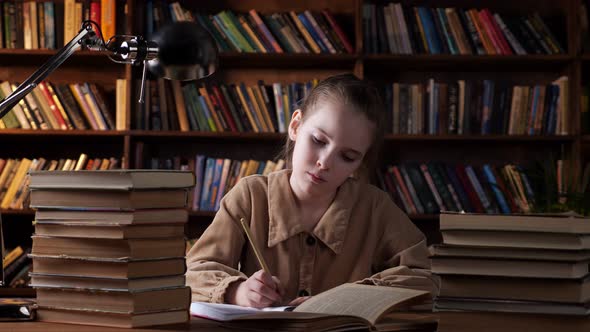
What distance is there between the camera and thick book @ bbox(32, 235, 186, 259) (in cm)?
105

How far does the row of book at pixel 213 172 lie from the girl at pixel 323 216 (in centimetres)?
161

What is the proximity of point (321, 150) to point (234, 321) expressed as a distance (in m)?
0.71

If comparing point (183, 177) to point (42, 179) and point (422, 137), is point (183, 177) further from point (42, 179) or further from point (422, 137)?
point (422, 137)

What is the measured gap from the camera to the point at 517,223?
1192 mm

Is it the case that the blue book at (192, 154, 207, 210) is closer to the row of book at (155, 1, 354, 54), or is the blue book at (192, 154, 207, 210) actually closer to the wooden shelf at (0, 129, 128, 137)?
the wooden shelf at (0, 129, 128, 137)

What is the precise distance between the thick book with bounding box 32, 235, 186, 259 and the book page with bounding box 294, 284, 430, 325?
208mm

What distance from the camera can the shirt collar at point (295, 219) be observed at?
1782 millimetres

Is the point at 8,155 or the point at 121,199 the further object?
the point at 8,155

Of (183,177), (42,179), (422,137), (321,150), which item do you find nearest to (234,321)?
(183,177)

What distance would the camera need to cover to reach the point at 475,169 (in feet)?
11.8

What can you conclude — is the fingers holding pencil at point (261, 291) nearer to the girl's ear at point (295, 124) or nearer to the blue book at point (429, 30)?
the girl's ear at point (295, 124)

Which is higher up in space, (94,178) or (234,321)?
(94,178)

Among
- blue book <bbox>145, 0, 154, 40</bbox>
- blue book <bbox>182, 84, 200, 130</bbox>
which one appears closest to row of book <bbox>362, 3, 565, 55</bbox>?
blue book <bbox>182, 84, 200, 130</bbox>

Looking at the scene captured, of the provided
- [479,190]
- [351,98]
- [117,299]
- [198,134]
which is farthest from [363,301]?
[479,190]
